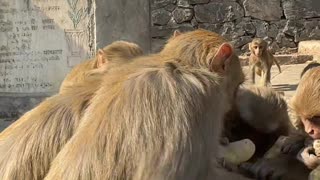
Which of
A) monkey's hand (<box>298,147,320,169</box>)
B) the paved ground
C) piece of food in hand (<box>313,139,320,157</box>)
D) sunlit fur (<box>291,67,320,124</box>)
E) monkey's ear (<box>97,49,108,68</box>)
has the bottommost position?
the paved ground

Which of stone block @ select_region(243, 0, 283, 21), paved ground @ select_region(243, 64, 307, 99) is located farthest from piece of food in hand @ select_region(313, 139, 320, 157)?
stone block @ select_region(243, 0, 283, 21)

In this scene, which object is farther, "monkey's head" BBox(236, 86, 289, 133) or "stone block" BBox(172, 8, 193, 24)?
"stone block" BBox(172, 8, 193, 24)

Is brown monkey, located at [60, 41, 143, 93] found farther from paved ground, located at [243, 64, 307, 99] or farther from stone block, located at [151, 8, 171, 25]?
stone block, located at [151, 8, 171, 25]

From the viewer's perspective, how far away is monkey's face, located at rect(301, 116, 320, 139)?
3.09m

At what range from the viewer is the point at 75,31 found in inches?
301

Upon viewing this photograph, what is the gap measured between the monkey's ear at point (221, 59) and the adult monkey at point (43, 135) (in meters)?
0.42

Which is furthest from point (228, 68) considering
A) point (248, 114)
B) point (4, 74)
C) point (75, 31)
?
point (4, 74)

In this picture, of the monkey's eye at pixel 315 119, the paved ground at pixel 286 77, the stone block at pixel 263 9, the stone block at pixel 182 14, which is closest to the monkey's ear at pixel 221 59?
the monkey's eye at pixel 315 119

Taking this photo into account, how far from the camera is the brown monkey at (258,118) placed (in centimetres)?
319

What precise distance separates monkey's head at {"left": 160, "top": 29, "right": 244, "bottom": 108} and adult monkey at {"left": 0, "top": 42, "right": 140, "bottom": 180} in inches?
12.1

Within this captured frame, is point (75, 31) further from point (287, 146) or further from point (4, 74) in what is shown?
point (287, 146)

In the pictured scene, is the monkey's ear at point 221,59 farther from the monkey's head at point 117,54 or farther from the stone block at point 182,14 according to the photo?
the stone block at point 182,14

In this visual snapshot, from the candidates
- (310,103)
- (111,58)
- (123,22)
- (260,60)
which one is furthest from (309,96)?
(260,60)

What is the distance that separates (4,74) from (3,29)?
433 mm
